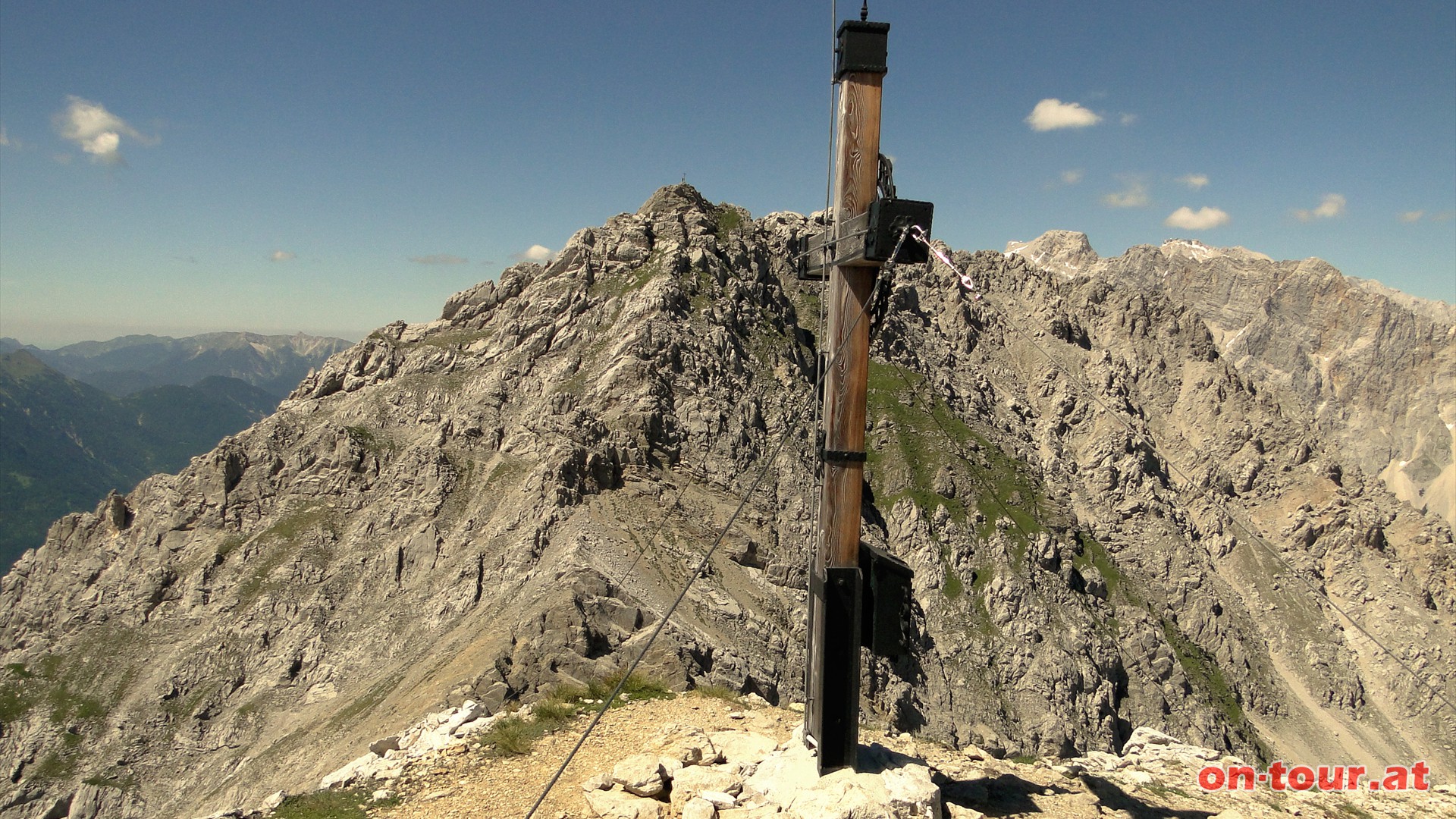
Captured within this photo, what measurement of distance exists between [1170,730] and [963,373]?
57684 mm

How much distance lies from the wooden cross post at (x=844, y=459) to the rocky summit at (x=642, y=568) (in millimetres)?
763

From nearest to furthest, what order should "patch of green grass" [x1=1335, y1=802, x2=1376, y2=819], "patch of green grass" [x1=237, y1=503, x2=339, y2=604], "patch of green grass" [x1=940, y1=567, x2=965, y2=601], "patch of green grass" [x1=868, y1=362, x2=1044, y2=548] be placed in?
"patch of green grass" [x1=1335, y1=802, x2=1376, y2=819]
"patch of green grass" [x1=237, y1=503, x2=339, y2=604]
"patch of green grass" [x1=940, y1=567, x2=965, y2=601]
"patch of green grass" [x1=868, y1=362, x2=1044, y2=548]

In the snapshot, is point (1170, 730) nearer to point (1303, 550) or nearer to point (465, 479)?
point (1303, 550)

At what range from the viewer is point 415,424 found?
61.8 meters

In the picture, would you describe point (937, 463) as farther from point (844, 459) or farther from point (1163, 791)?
point (844, 459)

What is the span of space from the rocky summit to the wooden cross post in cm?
76

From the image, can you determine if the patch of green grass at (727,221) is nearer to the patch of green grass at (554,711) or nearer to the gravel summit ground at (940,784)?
the patch of green grass at (554,711)

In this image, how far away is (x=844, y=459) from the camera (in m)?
10.7

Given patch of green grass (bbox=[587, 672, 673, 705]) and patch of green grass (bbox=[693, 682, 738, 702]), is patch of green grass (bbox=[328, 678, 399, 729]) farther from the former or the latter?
patch of green grass (bbox=[693, 682, 738, 702])

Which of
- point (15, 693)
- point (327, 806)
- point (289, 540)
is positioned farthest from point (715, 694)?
point (15, 693)

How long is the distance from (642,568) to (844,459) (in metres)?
34.9

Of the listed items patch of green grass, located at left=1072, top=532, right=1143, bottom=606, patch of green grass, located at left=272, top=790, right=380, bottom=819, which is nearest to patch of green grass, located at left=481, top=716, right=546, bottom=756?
patch of green grass, located at left=272, top=790, right=380, bottom=819

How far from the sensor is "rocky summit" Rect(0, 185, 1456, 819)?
4119cm

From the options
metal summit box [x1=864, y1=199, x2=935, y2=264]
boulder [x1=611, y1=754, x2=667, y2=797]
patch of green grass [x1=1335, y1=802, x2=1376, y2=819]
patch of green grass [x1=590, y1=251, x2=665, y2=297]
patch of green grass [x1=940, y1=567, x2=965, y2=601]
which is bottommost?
patch of green grass [x1=940, y1=567, x2=965, y2=601]
